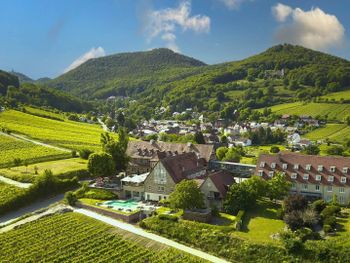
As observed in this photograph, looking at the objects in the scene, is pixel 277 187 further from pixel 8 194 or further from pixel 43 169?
pixel 43 169

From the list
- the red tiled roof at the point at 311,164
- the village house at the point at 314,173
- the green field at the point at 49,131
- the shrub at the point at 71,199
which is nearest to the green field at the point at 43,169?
the shrub at the point at 71,199

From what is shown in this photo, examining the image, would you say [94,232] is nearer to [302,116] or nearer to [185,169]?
[185,169]

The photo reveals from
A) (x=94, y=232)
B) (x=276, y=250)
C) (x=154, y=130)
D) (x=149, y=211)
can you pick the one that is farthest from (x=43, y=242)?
(x=154, y=130)

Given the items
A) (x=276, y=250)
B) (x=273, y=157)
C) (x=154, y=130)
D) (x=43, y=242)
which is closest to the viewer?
(x=276, y=250)

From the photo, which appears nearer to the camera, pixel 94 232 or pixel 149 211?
pixel 94 232

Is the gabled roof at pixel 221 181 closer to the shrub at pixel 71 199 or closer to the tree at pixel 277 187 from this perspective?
the tree at pixel 277 187

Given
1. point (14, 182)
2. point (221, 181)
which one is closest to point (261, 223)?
point (221, 181)

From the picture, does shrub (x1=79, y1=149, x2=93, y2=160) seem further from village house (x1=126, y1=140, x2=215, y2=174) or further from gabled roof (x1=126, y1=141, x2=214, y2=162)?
village house (x1=126, y1=140, x2=215, y2=174)
